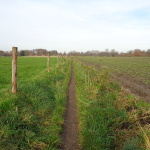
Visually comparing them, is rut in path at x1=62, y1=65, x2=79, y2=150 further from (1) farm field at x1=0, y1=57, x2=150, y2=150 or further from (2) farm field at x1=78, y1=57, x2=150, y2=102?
(2) farm field at x1=78, y1=57, x2=150, y2=102

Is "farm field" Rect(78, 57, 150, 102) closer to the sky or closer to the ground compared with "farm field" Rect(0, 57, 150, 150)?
closer to the sky

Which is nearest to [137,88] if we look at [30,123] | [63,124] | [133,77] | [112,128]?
[133,77]

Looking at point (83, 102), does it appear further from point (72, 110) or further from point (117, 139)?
point (117, 139)

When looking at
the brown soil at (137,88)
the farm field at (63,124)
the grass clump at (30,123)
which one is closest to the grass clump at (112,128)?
the farm field at (63,124)

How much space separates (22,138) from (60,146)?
1040 millimetres

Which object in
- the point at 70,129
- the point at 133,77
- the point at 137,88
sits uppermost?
the point at 133,77

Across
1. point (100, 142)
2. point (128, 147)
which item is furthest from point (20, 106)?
point (128, 147)

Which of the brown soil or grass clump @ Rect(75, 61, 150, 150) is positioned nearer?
grass clump @ Rect(75, 61, 150, 150)

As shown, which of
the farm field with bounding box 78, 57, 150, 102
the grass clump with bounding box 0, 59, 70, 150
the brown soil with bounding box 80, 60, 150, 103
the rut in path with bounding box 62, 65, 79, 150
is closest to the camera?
the grass clump with bounding box 0, 59, 70, 150

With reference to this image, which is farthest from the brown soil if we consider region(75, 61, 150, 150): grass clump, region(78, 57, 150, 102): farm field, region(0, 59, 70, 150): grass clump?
region(0, 59, 70, 150): grass clump

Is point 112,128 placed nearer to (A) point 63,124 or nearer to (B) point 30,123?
(A) point 63,124

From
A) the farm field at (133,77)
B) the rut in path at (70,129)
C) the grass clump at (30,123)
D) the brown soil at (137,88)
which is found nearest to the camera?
the grass clump at (30,123)

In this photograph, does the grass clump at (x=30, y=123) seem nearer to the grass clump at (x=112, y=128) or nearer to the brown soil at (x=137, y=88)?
the grass clump at (x=112, y=128)

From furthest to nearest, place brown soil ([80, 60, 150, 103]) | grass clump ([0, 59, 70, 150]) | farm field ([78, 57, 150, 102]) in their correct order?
1. farm field ([78, 57, 150, 102])
2. brown soil ([80, 60, 150, 103])
3. grass clump ([0, 59, 70, 150])
